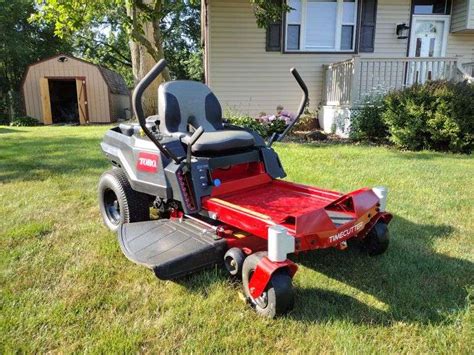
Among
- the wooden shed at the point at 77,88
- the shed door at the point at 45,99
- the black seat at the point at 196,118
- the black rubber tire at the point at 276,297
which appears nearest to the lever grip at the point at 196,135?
the black seat at the point at 196,118

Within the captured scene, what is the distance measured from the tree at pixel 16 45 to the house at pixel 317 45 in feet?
42.1

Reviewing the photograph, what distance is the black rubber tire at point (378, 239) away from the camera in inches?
Result: 117

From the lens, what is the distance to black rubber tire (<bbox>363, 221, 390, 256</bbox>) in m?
2.97

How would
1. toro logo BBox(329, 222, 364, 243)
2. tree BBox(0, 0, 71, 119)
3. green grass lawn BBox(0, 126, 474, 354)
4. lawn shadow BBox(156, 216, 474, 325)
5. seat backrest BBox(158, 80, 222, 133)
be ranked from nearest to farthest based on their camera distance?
green grass lawn BBox(0, 126, 474, 354) < lawn shadow BBox(156, 216, 474, 325) < toro logo BBox(329, 222, 364, 243) < seat backrest BBox(158, 80, 222, 133) < tree BBox(0, 0, 71, 119)

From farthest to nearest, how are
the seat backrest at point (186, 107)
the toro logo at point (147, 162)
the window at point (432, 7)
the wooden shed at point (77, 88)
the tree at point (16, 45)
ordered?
the tree at point (16, 45) < the wooden shed at point (77, 88) < the window at point (432, 7) < the seat backrest at point (186, 107) < the toro logo at point (147, 162)

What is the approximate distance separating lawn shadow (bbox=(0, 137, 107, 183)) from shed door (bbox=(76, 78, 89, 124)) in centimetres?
801

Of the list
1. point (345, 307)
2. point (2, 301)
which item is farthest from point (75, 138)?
point (345, 307)

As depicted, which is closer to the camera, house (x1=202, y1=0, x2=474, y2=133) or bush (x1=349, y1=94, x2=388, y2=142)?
bush (x1=349, y1=94, x2=388, y2=142)

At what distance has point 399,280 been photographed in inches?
107

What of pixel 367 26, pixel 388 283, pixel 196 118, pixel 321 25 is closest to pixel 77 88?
pixel 321 25

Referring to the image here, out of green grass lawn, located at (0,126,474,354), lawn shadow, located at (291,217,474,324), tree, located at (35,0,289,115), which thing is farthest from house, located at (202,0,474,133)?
lawn shadow, located at (291,217,474,324)

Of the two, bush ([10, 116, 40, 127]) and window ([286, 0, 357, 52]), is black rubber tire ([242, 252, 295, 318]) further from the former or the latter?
bush ([10, 116, 40, 127])

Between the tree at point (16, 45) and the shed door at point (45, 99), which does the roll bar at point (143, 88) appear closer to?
the shed door at point (45, 99)

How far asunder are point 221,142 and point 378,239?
1377mm
